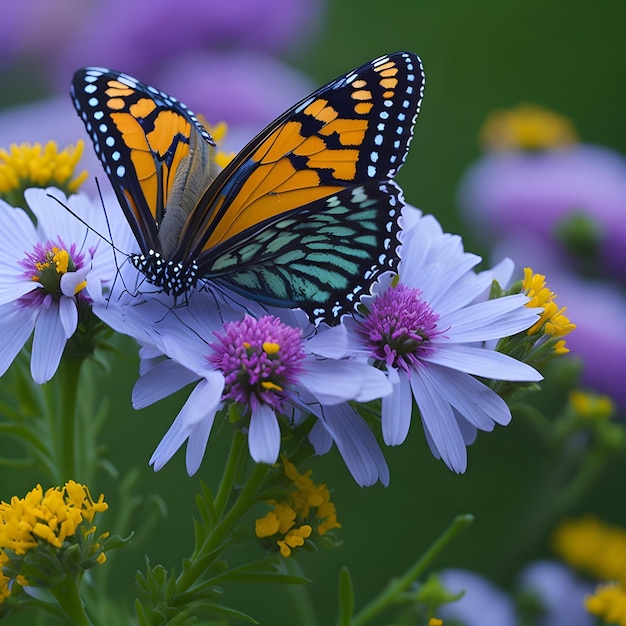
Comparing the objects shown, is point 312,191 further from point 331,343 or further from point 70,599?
point 70,599

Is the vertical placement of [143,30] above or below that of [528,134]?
above

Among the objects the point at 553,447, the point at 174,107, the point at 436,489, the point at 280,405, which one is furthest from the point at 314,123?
the point at 436,489

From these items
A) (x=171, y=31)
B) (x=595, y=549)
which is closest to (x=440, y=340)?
(x=595, y=549)

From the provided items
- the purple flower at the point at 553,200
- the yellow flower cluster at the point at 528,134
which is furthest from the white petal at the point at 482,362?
the yellow flower cluster at the point at 528,134

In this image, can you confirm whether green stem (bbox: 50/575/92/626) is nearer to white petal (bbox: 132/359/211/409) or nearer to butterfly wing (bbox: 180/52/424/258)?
white petal (bbox: 132/359/211/409)

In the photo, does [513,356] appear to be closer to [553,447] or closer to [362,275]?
[362,275]

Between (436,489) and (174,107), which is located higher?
(174,107)
